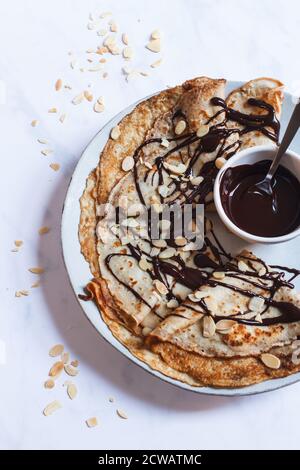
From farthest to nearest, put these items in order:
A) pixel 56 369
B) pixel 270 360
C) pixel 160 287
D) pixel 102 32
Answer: pixel 102 32 < pixel 56 369 < pixel 160 287 < pixel 270 360

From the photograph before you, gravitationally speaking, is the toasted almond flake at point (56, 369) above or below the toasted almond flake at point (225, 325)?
below

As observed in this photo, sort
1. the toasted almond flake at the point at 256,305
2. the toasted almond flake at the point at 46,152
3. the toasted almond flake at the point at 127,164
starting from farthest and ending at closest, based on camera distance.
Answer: the toasted almond flake at the point at 46,152 < the toasted almond flake at the point at 127,164 < the toasted almond flake at the point at 256,305

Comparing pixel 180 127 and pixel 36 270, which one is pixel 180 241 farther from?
pixel 36 270

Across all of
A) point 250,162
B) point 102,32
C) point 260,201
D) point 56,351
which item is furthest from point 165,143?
point 56,351

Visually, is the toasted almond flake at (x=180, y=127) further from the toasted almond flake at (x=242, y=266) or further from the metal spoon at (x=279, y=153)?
the toasted almond flake at (x=242, y=266)

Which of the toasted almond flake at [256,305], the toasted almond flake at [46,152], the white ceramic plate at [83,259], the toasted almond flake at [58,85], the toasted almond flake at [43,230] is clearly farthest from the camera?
the toasted almond flake at [58,85]

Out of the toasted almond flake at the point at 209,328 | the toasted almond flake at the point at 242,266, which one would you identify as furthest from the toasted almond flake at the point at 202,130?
the toasted almond flake at the point at 209,328
